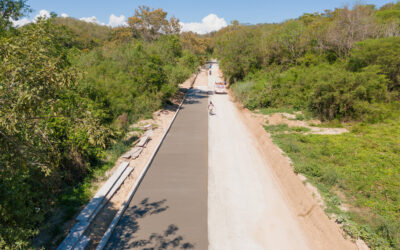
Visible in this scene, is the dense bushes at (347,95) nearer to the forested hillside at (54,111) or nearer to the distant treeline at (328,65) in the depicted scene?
the distant treeline at (328,65)

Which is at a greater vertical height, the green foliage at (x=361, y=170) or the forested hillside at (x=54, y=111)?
the forested hillside at (x=54, y=111)

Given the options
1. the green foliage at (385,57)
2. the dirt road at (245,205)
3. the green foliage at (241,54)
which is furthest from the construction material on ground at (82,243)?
the green foliage at (241,54)

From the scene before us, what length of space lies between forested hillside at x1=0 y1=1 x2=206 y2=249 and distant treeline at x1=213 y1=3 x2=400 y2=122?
9.14m

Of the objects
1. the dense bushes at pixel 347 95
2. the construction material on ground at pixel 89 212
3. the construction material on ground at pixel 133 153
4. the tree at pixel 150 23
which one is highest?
the tree at pixel 150 23

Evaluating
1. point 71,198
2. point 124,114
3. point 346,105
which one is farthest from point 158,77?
point 346,105

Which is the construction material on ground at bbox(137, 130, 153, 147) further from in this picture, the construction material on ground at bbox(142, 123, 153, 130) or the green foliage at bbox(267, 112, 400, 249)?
the green foliage at bbox(267, 112, 400, 249)

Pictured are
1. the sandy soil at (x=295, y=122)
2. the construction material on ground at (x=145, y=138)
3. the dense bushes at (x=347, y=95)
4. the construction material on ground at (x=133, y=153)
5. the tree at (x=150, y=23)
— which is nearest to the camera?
the construction material on ground at (x=133, y=153)

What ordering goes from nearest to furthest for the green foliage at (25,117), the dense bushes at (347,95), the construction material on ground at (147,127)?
the green foliage at (25,117), the dense bushes at (347,95), the construction material on ground at (147,127)

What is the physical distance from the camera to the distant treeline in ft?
50.4

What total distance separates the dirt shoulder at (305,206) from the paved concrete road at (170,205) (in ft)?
10.9

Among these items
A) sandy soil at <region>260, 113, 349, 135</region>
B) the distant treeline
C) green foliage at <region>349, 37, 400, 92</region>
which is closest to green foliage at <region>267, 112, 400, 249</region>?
sandy soil at <region>260, 113, 349, 135</region>

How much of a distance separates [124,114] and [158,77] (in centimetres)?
571

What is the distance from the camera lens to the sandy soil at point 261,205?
6750mm

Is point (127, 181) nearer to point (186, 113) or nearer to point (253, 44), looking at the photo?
point (186, 113)
